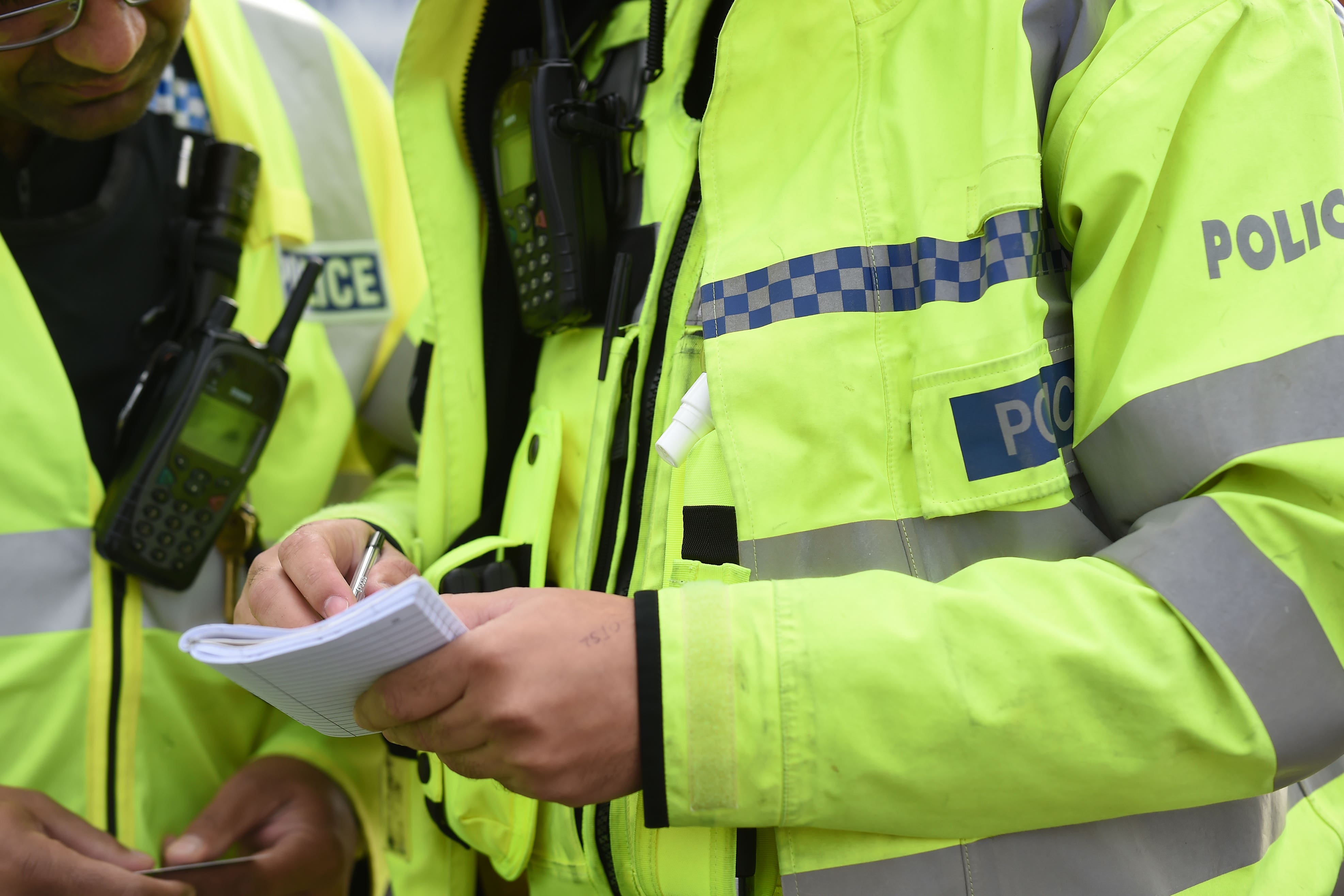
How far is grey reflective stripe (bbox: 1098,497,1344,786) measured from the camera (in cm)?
66

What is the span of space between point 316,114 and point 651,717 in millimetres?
1457

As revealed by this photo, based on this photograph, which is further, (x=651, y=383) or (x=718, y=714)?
(x=651, y=383)

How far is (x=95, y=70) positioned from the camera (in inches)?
49.3

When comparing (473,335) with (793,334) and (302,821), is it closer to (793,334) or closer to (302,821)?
(793,334)

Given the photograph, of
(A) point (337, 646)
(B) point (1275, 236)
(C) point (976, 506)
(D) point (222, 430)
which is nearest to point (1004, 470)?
(C) point (976, 506)

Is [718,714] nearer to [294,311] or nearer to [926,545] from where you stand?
[926,545]

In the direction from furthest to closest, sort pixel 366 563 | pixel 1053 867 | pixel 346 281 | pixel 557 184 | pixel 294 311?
pixel 346 281
pixel 294 311
pixel 557 184
pixel 366 563
pixel 1053 867

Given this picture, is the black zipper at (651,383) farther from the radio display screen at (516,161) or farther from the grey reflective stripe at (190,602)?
the grey reflective stripe at (190,602)

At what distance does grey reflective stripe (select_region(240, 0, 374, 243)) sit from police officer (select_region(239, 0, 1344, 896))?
0.93 metres

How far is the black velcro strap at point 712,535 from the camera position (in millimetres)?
874

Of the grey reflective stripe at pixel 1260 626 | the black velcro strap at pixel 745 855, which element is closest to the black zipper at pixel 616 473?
the black velcro strap at pixel 745 855

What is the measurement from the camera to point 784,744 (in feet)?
2.26

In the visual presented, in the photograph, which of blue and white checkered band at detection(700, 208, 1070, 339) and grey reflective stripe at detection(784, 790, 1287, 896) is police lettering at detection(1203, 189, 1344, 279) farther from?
grey reflective stripe at detection(784, 790, 1287, 896)

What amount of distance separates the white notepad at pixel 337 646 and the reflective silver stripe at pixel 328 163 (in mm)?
1026
